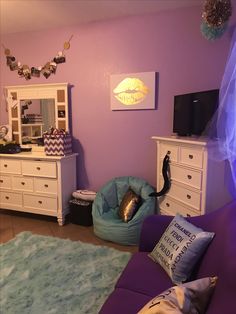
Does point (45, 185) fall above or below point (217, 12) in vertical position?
below

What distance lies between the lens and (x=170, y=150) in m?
2.51

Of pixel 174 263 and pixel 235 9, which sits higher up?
pixel 235 9

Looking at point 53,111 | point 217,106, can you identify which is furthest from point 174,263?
point 53,111

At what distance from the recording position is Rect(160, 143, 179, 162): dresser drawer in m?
2.42

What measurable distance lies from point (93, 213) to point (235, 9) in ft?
8.28

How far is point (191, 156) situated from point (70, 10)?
2042 mm

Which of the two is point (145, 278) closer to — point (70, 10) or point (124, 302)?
point (124, 302)

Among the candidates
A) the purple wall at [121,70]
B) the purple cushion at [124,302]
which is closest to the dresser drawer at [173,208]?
the purple wall at [121,70]

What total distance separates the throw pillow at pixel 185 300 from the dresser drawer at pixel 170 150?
1444 millimetres

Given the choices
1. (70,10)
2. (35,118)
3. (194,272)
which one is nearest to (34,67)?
(35,118)

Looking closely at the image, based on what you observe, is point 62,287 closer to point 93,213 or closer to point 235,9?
point 93,213

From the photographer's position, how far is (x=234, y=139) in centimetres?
189

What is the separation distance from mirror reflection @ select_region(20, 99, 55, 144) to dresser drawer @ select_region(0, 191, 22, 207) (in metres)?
0.76

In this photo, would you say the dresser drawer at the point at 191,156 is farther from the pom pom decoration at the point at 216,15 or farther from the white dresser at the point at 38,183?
the white dresser at the point at 38,183
